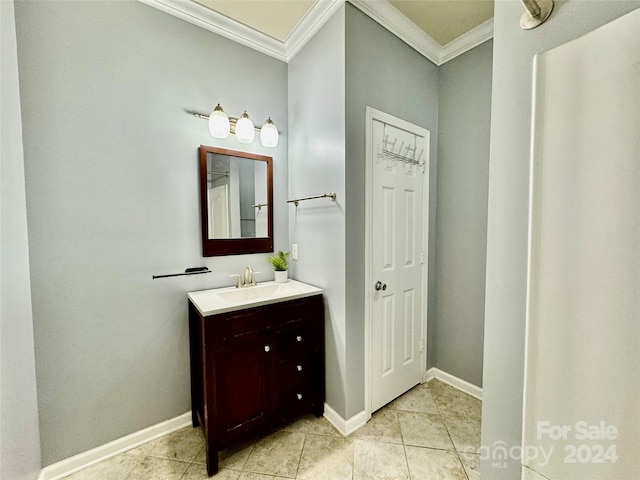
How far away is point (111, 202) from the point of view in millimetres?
1500

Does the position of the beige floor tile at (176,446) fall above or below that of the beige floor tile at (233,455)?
below

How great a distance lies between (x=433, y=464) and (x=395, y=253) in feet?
4.14

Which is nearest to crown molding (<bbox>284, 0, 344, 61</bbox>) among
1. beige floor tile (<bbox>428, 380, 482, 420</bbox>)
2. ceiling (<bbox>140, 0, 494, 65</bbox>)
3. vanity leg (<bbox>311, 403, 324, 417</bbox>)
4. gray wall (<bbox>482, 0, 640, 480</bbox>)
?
ceiling (<bbox>140, 0, 494, 65</bbox>)

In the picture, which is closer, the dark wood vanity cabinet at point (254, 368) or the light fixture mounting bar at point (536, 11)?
the light fixture mounting bar at point (536, 11)

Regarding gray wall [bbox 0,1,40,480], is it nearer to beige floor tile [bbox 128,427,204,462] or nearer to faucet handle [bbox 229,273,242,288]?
beige floor tile [bbox 128,427,204,462]

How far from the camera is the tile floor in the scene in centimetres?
139

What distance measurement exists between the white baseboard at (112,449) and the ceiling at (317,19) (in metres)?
2.67

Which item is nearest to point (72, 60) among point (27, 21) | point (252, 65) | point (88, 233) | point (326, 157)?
point (27, 21)

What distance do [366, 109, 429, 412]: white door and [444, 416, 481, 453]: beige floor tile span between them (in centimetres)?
38

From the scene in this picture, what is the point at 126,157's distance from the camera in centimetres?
154

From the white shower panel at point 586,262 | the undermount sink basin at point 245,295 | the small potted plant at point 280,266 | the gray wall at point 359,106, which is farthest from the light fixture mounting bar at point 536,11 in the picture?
the small potted plant at point 280,266

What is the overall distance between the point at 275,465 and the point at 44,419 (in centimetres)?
125

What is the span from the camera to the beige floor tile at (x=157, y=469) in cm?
139

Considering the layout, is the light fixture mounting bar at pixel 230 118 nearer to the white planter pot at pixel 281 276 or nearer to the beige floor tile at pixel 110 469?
the white planter pot at pixel 281 276
